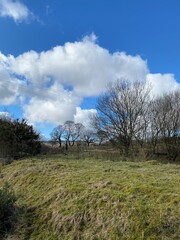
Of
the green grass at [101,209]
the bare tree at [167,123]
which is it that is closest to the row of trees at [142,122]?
the bare tree at [167,123]

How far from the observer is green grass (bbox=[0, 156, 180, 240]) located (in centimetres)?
436

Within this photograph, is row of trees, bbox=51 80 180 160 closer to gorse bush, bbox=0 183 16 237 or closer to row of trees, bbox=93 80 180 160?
row of trees, bbox=93 80 180 160

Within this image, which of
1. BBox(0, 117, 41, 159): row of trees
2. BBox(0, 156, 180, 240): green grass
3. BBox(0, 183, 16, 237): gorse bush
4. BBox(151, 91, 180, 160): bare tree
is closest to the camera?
BBox(0, 156, 180, 240): green grass

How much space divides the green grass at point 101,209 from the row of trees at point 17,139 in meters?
8.54

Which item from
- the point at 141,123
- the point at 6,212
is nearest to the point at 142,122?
the point at 141,123

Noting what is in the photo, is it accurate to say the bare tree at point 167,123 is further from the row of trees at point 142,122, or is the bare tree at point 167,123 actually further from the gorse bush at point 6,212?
the gorse bush at point 6,212

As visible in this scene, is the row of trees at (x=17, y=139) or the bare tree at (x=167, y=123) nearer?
the row of trees at (x=17, y=139)

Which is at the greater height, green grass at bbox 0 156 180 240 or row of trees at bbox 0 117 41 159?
Answer: row of trees at bbox 0 117 41 159

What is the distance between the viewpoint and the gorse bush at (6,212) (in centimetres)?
575

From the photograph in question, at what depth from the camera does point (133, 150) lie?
2878cm

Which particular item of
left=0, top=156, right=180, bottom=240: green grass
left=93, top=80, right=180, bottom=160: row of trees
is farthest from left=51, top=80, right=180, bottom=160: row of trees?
left=0, top=156, right=180, bottom=240: green grass

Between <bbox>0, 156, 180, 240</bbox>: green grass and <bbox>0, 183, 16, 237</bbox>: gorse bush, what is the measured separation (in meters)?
0.19

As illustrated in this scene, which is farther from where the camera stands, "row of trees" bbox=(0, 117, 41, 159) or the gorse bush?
"row of trees" bbox=(0, 117, 41, 159)

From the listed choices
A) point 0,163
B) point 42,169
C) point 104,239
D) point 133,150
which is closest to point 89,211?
point 104,239
